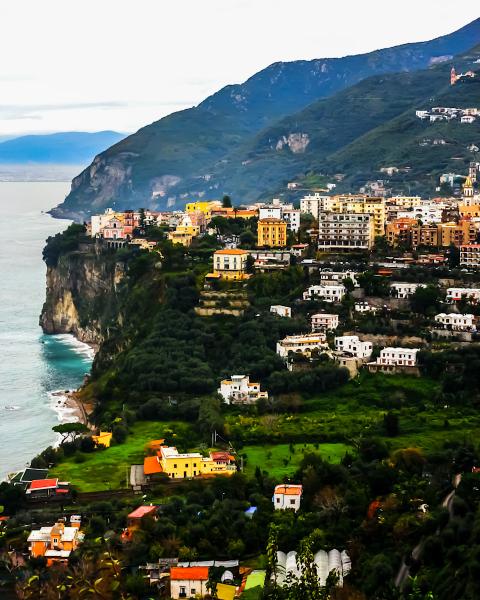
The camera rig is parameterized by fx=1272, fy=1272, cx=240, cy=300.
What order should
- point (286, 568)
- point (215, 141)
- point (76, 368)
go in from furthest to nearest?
point (215, 141)
point (76, 368)
point (286, 568)

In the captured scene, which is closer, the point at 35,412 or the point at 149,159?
the point at 35,412

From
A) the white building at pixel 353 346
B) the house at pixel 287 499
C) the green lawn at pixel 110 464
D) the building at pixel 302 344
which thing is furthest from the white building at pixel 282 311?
the house at pixel 287 499

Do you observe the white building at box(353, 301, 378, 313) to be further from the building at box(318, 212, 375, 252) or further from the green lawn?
the green lawn

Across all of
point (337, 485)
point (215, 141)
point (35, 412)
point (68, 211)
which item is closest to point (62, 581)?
point (337, 485)

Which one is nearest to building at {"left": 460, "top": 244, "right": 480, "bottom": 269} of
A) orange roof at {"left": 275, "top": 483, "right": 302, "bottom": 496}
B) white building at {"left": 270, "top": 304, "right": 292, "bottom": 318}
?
white building at {"left": 270, "top": 304, "right": 292, "bottom": 318}

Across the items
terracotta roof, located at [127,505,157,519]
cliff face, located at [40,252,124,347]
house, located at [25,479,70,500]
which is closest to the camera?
terracotta roof, located at [127,505,157,519]

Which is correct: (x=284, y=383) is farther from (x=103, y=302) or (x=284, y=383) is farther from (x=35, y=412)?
(x=103, y=302)

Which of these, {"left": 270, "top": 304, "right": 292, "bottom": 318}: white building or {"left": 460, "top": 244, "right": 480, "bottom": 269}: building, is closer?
{"left": 270, "top": 304, "right": 292, "bottom": 318}: white building
